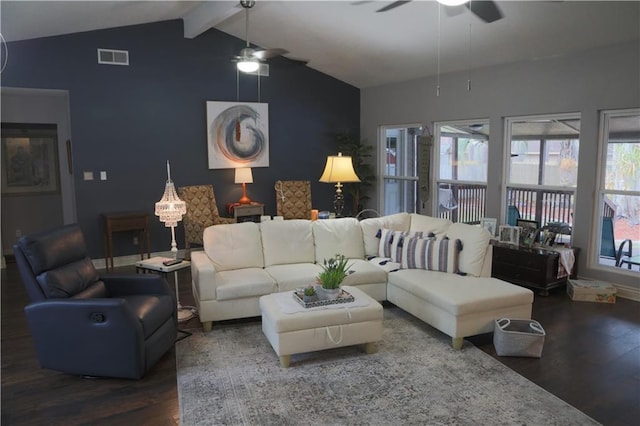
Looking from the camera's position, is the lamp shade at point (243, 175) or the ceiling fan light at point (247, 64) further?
the lamp shade at point (243, 175)

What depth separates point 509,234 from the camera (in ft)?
18.0

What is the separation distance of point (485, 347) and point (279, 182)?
447cm

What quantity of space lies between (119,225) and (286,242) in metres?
2.62

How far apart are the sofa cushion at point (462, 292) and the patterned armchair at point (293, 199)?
11.2ft

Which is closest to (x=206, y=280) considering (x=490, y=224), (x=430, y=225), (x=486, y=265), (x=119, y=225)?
(x=430, y=225)

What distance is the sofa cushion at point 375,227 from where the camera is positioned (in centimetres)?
487

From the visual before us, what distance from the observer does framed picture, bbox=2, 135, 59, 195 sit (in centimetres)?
676

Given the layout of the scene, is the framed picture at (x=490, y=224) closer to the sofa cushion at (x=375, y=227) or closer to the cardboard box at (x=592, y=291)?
the cardboard box at (x=592, y=291)

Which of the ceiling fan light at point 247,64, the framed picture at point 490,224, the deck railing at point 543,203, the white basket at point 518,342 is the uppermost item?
the ceiling fan light at point 247,64

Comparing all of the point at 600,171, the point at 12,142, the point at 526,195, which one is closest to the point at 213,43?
the point at 12,142

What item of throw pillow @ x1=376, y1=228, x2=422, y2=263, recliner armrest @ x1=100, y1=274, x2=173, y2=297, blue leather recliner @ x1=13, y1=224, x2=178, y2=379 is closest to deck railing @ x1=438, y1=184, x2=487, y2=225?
throw pillow @ x1=376, y1=228, x2=422, y2=263

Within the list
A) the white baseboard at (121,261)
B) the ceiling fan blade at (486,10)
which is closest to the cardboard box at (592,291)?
the ceiling fan blade at (486,10)

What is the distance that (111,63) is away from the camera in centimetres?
613

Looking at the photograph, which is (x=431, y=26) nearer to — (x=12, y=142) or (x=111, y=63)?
(x=111, y=63)
